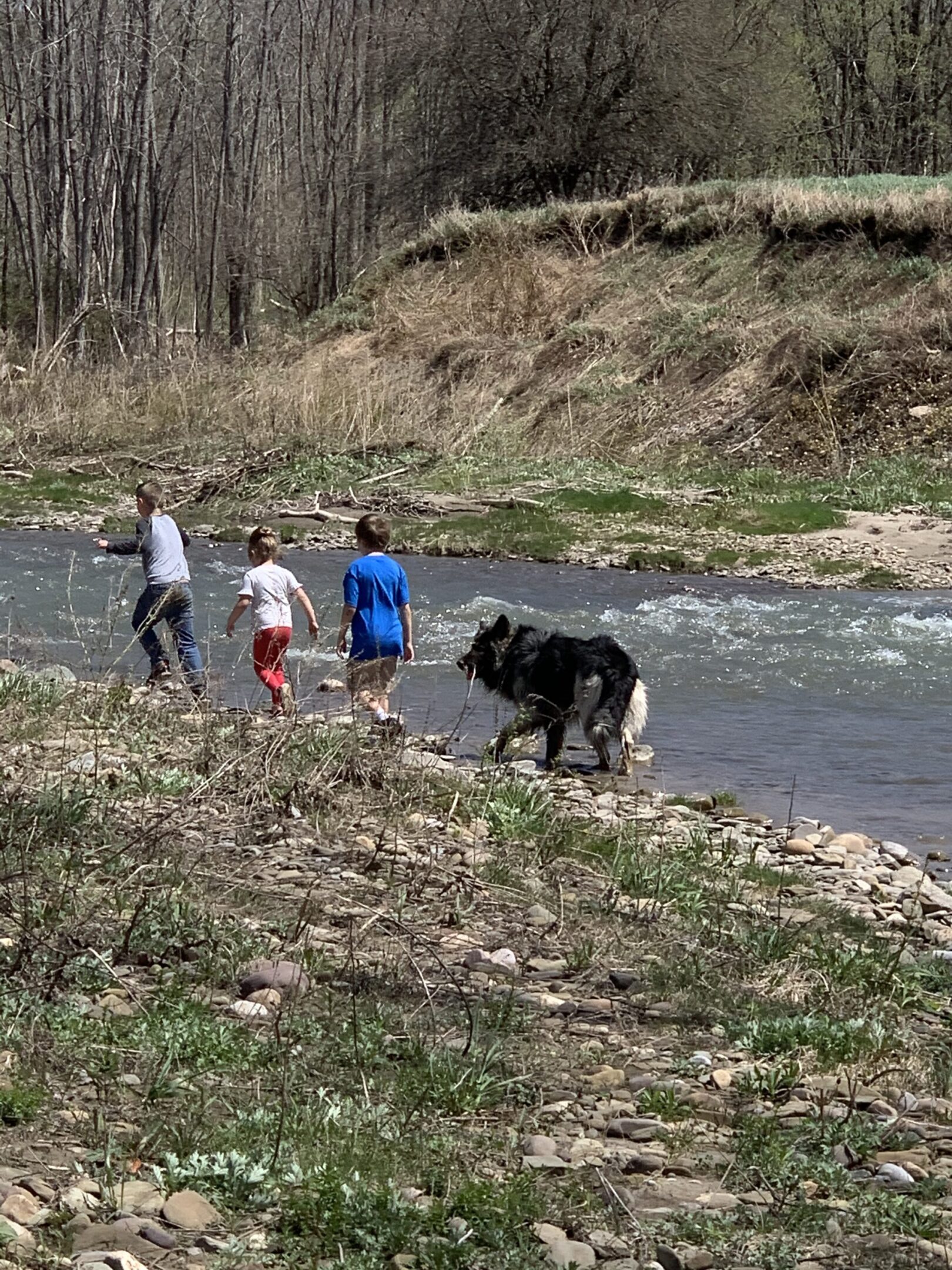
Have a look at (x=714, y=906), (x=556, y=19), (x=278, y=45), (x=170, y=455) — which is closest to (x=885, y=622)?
(x=714, y=906)

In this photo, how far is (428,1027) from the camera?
5.22m

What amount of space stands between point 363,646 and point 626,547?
1175 cm

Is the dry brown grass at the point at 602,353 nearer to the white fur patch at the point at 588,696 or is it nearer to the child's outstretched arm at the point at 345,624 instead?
the white fur patch at the point at 588,696

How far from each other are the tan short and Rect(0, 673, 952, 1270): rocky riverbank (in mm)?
734

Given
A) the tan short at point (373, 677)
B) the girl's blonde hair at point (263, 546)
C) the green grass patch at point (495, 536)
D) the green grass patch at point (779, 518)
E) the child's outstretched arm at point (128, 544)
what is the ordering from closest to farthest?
the tan short at point (373, 677), the girl's blonde hair at point (263, 546), the child's outstretched arm at point (128, 544), the green grass patch at point (495, 536), the green grass patch at point (779, 518)

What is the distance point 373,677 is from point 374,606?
1.64 feet

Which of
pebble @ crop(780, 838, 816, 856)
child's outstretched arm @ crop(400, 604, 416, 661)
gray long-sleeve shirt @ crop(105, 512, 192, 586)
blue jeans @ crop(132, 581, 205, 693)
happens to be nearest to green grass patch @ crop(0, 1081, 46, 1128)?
pebble @ crop(780, 838, 816, 856)

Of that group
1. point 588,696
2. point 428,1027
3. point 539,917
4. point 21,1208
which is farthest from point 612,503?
point 21,1208

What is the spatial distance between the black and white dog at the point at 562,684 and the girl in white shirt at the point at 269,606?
1.40m

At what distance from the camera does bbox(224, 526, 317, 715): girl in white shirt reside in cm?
1074

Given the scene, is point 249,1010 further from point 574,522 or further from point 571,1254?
point 574,522

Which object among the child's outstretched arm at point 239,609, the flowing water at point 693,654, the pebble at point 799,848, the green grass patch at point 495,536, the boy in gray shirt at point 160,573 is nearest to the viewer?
the pebble at point 799,848

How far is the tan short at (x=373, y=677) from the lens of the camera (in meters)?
9.33

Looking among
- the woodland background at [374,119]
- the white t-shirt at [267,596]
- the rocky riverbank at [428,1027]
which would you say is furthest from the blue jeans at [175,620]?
the woodland background at [374,119]
